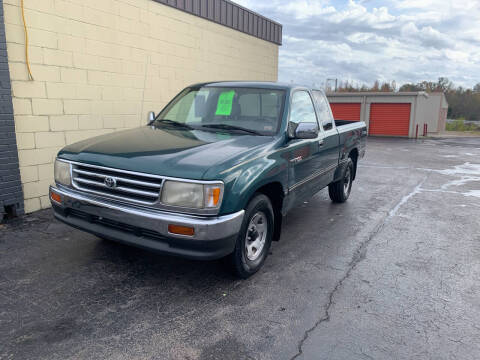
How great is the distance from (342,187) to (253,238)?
10.8 feet

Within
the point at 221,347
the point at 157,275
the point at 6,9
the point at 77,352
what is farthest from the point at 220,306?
the point at 6,9

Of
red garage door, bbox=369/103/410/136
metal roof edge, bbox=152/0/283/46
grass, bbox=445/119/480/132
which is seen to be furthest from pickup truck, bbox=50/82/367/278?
grass, bbox=445/119/480/132

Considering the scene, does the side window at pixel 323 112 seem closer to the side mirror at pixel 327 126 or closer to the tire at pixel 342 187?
the side mirror at pixel 327 126

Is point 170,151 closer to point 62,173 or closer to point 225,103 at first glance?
point 62,173

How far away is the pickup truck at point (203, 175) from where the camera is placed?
10.1 ft

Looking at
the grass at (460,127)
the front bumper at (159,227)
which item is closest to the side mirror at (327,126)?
the front bumper at (159,227)

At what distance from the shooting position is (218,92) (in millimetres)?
A: 4785

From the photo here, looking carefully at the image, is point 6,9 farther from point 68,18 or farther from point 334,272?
point 334,272

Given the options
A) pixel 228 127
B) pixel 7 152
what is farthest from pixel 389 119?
pixel 7 152

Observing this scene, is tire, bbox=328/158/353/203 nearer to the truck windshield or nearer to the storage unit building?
the truck windshield

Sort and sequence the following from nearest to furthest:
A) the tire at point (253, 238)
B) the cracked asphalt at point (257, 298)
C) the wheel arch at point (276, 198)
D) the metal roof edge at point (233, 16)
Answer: the cracked asphalt at point (257, 298) < the tire at point (253, 238) < the wheel arch at point (276, 198) < the metal roof edge at point (233, 16)

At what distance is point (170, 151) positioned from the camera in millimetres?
3445

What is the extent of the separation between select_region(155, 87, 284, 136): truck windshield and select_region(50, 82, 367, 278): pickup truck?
0.01m

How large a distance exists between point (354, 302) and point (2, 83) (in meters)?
5.06
